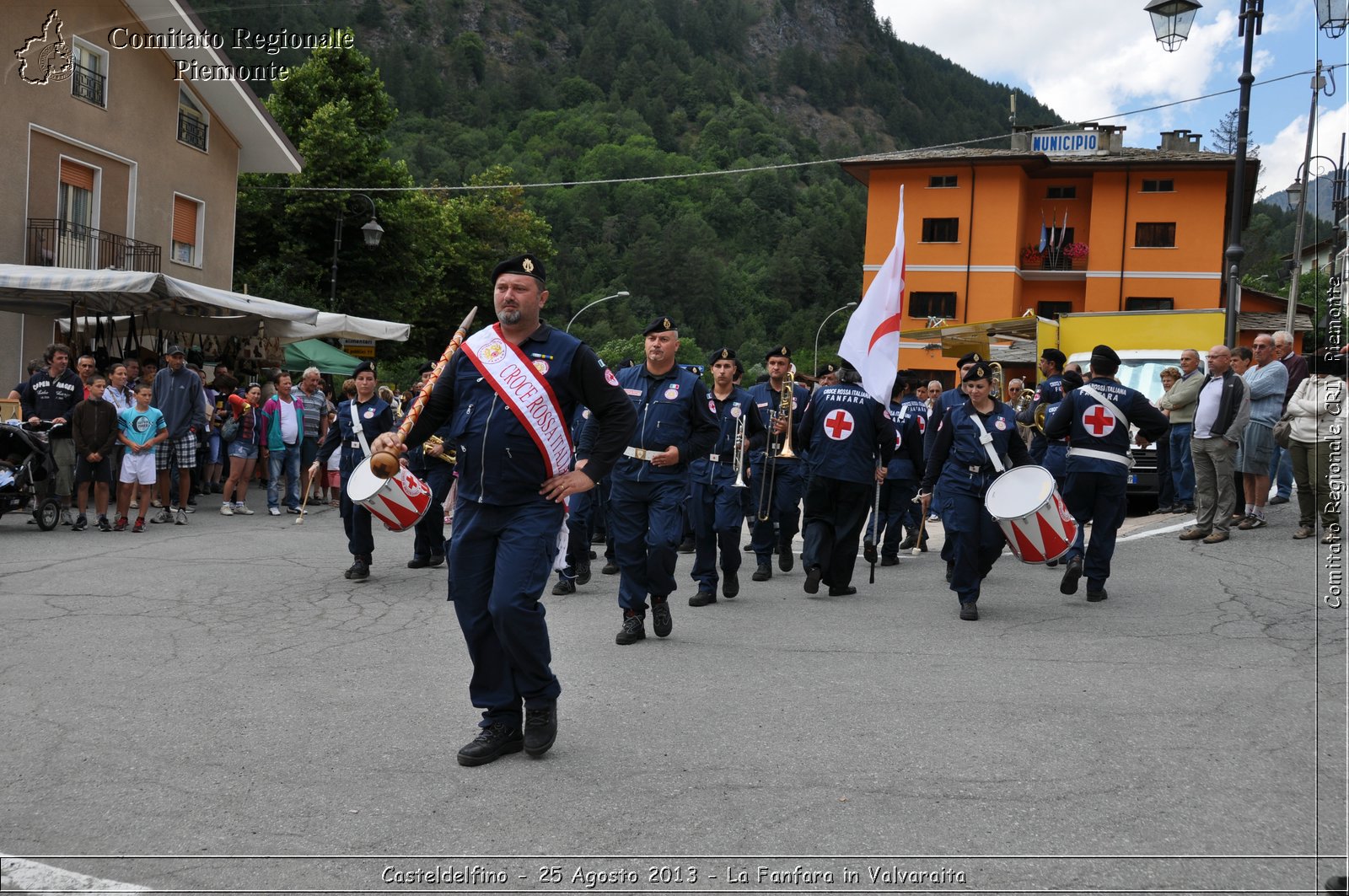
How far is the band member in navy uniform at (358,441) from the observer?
10.7 m

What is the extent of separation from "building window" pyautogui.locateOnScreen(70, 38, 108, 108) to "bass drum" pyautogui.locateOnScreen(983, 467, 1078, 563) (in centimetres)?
2164

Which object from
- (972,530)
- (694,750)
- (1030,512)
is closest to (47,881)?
(694,750)

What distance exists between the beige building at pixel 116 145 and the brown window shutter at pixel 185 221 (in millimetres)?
35

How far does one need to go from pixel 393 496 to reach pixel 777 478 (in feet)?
13.6

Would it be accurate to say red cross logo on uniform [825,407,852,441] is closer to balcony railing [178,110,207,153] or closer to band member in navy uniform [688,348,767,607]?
band member in navy uniform [688,348,767,607]

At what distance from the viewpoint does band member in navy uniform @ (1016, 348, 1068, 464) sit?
1234cm

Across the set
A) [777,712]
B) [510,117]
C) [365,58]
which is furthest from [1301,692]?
[510,117]

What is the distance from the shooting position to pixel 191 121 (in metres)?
27.9

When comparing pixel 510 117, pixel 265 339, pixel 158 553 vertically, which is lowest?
pixel 158 553

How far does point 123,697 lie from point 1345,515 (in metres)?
7.44

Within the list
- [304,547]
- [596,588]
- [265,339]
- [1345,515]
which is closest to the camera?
[1345,515]

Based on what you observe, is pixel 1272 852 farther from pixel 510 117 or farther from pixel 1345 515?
pixel 510 117

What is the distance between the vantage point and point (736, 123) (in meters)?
109

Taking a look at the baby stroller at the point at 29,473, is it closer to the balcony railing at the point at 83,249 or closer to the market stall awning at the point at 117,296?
the market stall awning at the point at 117,296
